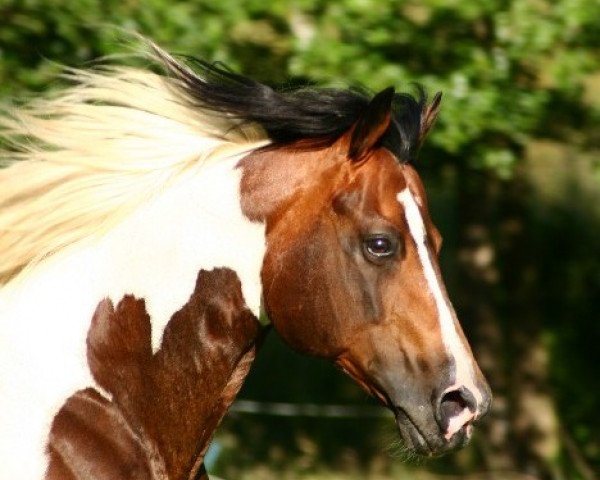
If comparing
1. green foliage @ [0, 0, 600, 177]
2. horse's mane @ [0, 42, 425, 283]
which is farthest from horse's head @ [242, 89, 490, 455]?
green foliage @ [0, 0, 600, 177]

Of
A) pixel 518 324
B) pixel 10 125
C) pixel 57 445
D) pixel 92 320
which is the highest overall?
pixel 10 125

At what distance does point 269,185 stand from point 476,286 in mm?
5751

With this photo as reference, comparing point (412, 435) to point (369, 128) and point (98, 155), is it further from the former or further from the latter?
point (98, 155)

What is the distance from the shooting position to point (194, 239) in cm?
335

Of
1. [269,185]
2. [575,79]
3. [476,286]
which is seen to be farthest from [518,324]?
[269,185]

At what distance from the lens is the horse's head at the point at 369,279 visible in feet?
10.7

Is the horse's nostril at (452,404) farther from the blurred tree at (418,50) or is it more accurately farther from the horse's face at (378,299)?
the blurred tree at (418,50)

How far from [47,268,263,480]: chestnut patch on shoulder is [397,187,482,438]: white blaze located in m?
0.45

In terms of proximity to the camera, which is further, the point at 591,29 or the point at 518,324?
the point at 518,324

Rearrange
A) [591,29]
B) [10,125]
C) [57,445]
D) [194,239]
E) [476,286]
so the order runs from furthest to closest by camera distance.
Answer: [476,286]
[591,29]
[10,125]
[194,239]
[57,445]

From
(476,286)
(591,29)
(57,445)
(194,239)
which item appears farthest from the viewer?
(476,286)

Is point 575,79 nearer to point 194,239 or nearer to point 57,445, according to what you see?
point 194,239

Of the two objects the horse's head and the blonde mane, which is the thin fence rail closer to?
the blonde mane

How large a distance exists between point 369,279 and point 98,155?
2.52 feet
